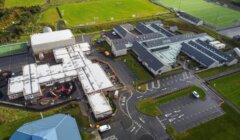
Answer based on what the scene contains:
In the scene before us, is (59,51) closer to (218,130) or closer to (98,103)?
(98,103)

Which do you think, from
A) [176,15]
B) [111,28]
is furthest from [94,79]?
[176,15]

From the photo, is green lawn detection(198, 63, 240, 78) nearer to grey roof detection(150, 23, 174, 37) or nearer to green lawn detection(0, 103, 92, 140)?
grey roof detection(150, 23, 174, 37)

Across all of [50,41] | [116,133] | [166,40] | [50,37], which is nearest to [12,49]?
[50,37]

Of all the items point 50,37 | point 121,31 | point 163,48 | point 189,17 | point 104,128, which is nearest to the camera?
point 104,128

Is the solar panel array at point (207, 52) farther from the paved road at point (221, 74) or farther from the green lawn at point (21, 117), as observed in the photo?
the green lawn at point (21, 117)

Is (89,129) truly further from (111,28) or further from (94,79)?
(111,28)

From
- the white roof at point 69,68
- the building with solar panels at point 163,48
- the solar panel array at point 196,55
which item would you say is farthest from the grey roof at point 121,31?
the white roof at point 69,68
